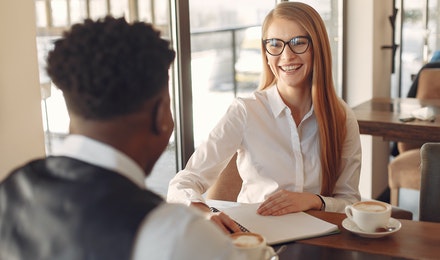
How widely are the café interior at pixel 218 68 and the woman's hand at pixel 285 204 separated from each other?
0.43 meters

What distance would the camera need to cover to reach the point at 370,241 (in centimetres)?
133

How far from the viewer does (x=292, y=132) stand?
186 centimetres

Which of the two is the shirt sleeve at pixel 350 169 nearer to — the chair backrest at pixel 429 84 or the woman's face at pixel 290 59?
the woman's face at pixel 290 59

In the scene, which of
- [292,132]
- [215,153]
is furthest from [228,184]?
[292,132]

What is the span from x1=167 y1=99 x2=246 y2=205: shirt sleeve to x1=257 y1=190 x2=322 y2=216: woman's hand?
0.91 feet

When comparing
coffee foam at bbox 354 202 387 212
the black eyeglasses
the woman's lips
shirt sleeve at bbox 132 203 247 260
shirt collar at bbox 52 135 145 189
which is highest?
the black eyeglasses

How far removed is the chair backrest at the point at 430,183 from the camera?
1746mm

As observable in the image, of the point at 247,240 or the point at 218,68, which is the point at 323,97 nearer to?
the point at 247,240

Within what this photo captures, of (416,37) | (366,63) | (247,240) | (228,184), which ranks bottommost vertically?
(228,184)

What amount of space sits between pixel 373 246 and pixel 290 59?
2.37ft

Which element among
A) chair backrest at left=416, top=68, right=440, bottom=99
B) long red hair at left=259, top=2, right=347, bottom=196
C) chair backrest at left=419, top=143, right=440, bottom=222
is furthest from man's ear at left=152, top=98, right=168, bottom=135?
chair backrest at left=416, top=68, right=440, bottom=99

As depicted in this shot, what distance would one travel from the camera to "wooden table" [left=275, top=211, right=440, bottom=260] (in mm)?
1257

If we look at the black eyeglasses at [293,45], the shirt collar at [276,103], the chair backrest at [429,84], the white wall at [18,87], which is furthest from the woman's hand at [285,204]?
the chair backrest at [429,84]

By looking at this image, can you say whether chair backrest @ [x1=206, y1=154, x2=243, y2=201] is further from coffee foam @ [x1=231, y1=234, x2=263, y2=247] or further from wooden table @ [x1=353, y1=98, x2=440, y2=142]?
wooden table @ [x1=353, y1=98, x2=440, y2=142]
